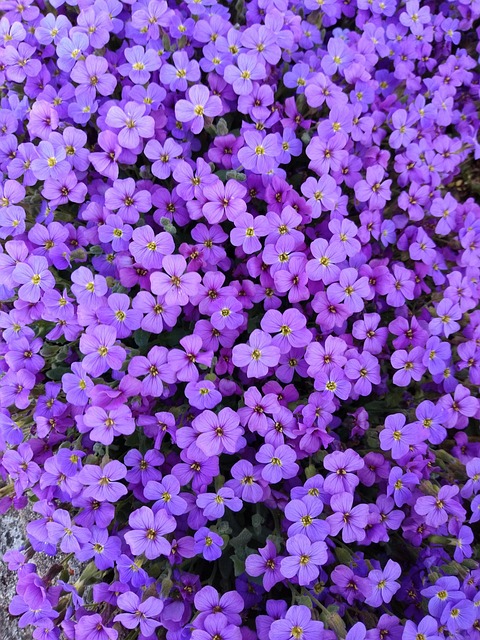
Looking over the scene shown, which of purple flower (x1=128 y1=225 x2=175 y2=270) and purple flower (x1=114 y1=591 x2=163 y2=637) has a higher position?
purple flower (x1=128 y1=225 x2=175 y2=270)

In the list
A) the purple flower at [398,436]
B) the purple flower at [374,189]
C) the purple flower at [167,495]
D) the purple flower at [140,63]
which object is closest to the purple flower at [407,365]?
the purple flower at [398,436]

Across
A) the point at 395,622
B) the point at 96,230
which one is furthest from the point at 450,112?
the point at 395,622

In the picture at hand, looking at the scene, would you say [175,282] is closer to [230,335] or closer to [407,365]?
[230,335]

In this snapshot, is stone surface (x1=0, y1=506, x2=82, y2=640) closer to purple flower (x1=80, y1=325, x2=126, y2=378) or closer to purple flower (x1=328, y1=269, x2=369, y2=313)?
purple flower (x1=80, y1=325, x2=126, y2=378)

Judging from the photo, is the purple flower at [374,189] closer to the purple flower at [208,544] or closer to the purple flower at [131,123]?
the purple flower at [131,123]

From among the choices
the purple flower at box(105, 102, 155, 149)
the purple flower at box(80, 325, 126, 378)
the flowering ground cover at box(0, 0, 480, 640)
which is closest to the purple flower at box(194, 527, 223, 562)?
the flowering ground cover at box(0, 0, 480, 640)

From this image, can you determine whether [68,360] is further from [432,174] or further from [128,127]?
[432,174]

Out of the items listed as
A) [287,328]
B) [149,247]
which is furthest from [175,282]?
[287,328]

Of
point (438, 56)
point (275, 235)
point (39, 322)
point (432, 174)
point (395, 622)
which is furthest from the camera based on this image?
point (438, 56)

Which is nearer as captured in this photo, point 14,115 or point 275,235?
point 275,235

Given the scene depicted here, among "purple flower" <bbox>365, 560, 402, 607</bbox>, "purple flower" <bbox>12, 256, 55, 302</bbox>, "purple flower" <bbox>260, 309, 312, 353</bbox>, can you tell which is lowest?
"purple flower" <bbox>365, 560, 402, 607</bbox>
